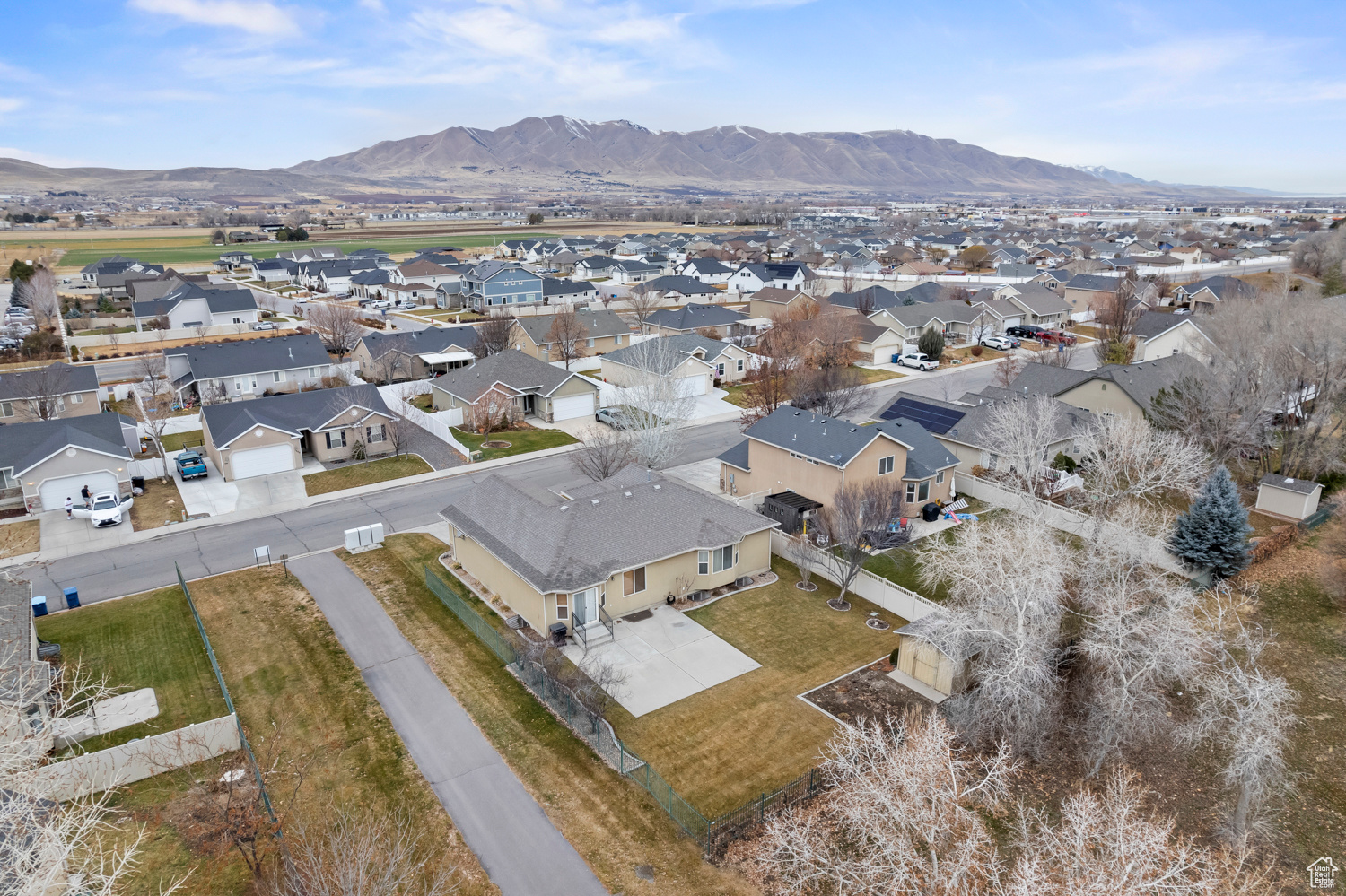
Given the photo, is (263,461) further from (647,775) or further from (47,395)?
(647,775)

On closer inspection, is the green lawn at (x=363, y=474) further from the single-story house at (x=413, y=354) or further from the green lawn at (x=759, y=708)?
the green lawn at (x=759, y=708)

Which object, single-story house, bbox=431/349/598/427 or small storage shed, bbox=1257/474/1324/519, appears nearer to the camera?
small storage shed, bbox=1257/474/1324/519

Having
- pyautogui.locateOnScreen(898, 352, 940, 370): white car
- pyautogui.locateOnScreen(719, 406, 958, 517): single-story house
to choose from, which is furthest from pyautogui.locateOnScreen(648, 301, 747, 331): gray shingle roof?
pyautogui.locateOnScreen(719, 406, 958, 517): single-story house

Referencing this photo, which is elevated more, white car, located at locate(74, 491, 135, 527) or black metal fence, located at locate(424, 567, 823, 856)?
white car, located at locate(74, 491, 135, 527)

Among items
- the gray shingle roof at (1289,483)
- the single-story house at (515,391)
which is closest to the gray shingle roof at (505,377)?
the single-story house at (515,391)

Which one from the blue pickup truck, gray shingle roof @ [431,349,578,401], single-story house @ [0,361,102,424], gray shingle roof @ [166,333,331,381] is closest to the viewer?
the blue pickup truck

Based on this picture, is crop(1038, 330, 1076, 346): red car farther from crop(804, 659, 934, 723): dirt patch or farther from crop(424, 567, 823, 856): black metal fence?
crop(424, 567, 823, 856): black metal fence
